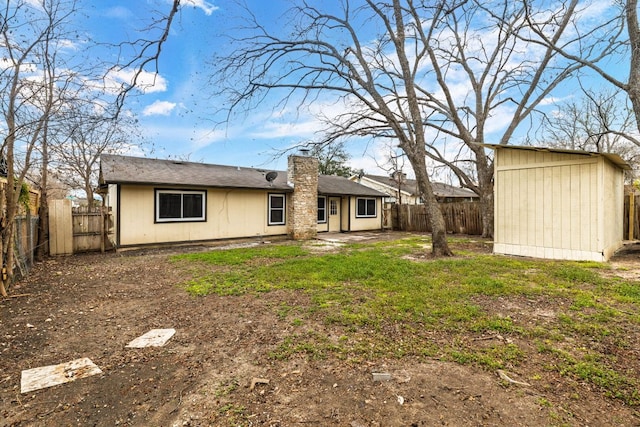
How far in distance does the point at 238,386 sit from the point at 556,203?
27.2 ft

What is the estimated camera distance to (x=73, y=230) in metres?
9.23

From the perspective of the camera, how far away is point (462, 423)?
1.93 m

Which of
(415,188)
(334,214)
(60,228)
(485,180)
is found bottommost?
(60,228)

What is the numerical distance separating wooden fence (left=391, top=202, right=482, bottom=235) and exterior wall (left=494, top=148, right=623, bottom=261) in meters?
5.25

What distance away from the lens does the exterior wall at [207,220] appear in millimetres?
9695

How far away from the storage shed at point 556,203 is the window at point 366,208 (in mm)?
8200

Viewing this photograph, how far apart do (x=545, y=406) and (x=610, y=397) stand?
1.82 ft

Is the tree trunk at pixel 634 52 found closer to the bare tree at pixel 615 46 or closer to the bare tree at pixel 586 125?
the bare tree at pixel 615 46

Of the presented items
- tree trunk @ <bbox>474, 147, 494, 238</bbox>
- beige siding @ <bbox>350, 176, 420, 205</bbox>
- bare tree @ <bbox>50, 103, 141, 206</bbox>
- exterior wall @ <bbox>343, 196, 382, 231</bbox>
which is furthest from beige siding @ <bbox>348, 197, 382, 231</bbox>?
bare tree @ <bbox>50, 103, 141, 206</bbox>

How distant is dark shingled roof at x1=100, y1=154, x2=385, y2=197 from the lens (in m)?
9.66

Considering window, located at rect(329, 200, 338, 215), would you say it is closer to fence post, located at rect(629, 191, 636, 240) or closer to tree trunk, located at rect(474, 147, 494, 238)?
tree trunk, located at rect(474, 147, 494, 238)

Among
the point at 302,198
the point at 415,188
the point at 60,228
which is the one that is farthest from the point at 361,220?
the point at 415,188

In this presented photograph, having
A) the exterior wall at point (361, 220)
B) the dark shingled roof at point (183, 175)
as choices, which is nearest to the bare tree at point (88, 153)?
the dark shingled roof at point (183, 175)

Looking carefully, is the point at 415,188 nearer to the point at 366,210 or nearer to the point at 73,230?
the point at 366,210
